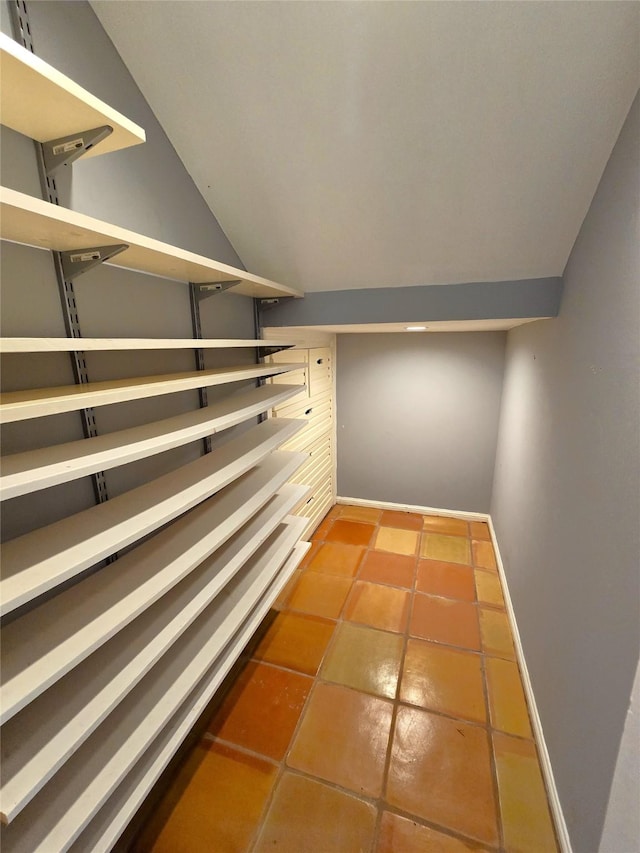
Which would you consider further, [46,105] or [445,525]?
[445,525]

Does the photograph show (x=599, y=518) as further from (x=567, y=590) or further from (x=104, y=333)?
(x=104, y=333)

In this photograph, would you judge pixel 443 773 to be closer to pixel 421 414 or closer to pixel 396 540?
pixel 396 540

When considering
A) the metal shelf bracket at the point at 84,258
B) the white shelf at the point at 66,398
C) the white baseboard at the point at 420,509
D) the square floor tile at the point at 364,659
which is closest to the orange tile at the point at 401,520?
the white baseboard at the point at 420,509

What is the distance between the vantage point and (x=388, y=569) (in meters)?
2.62

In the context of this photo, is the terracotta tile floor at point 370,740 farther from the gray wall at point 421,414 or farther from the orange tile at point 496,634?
the gray wall at point 421,414

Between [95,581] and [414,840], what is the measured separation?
139cm

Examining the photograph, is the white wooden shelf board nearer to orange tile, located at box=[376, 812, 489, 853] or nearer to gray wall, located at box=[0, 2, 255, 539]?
gray wall, located at box=[0, 2, 255, 539]

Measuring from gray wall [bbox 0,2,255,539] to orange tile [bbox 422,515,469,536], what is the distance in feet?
7.88

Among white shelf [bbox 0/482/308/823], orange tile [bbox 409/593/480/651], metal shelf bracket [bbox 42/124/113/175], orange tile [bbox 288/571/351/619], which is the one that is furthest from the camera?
orange tile [bbox 288/571/351/619]

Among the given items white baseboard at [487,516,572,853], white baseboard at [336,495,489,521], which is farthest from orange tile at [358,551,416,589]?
white baseboard at [336,495,489,521]

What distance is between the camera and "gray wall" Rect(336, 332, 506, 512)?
9.99 ft

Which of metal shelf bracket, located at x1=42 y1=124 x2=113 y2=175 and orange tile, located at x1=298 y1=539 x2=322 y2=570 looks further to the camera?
orange tile, located at x1=298 y1=539 x2=322 y2=570

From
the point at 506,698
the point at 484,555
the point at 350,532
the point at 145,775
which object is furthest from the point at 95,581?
the point at 484,555

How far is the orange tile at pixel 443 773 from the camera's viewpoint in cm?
124
